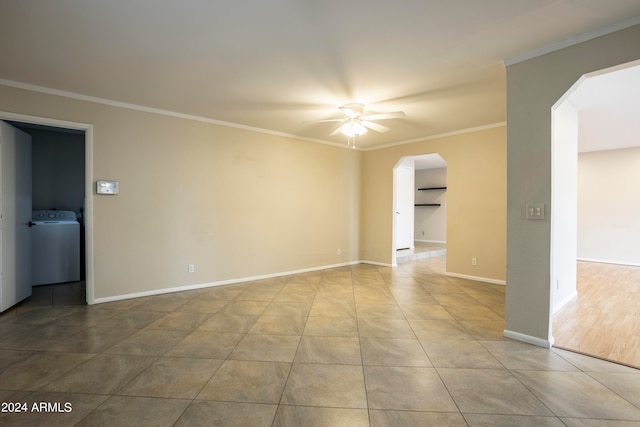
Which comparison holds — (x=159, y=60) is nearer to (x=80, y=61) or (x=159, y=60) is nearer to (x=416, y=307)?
(x=80, y=61)

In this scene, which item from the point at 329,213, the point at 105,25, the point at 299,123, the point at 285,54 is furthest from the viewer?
the point at 329,213

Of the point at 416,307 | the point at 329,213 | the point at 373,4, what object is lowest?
the point at 416,307

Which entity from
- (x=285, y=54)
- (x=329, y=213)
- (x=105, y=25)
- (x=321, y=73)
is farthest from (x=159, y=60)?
(x=329, y=213)

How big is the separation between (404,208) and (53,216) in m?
7.40

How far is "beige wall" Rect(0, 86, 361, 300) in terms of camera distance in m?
3.79

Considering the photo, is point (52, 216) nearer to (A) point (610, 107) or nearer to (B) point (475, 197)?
(B) point (475, 197)

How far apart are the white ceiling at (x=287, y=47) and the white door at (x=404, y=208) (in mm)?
4064

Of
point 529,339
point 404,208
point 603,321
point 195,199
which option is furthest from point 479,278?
point 195,199

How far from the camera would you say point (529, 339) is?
265 centimetres

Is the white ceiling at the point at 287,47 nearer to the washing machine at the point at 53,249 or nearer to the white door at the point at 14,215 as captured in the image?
the white door at the point at 14,215

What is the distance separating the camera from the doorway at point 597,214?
2.80m

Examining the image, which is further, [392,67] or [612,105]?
[612,105]

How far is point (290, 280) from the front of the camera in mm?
5039

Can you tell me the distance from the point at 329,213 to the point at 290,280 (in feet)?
5.45
